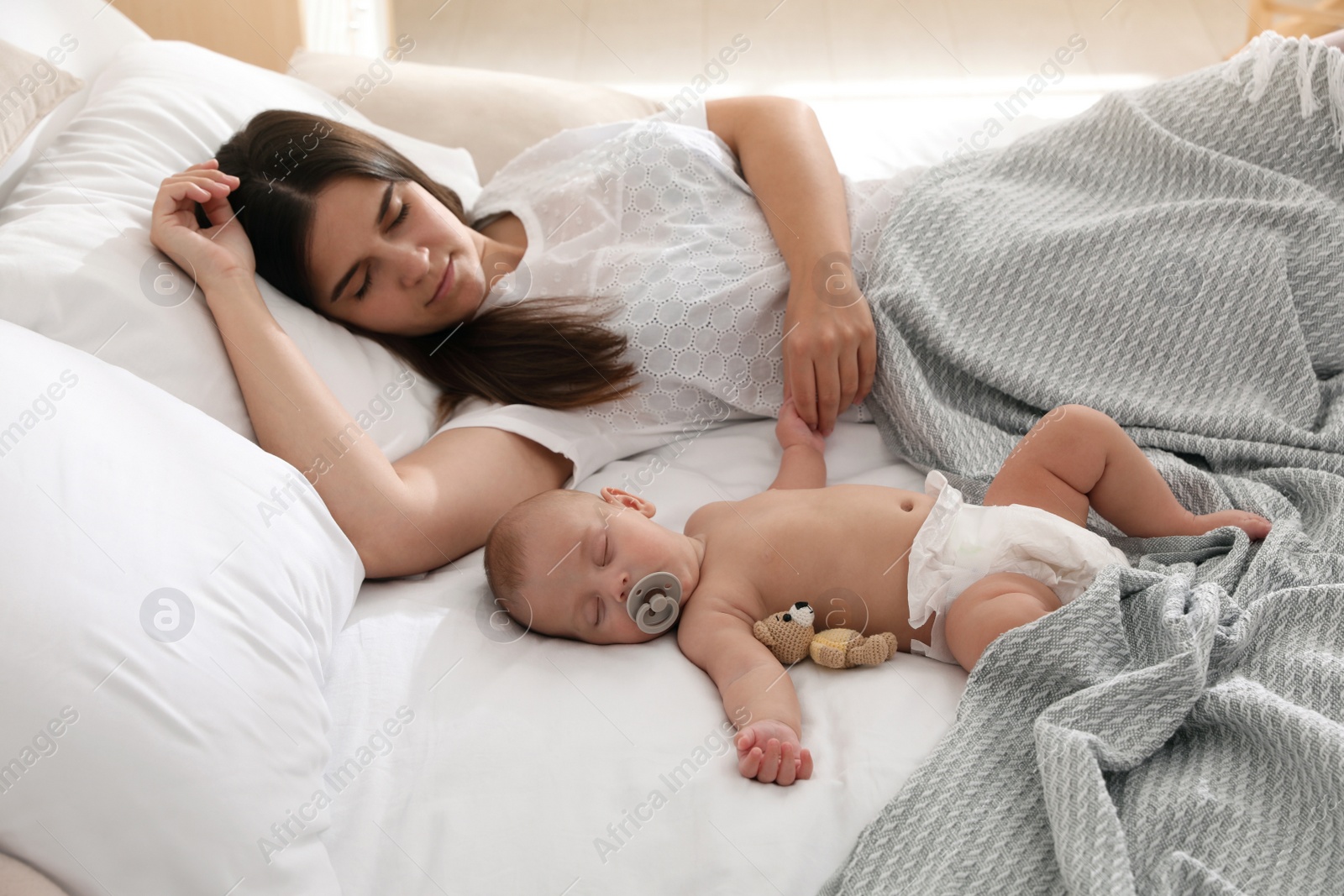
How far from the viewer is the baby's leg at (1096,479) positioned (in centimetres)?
101

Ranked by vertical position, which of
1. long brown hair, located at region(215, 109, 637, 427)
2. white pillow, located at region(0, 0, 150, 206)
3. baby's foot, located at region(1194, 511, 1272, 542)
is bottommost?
baby's foot, located at region(1194, 511, 1272, 542)

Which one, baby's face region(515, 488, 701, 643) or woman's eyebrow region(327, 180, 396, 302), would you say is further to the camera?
woman's eyebrow region(327, 180, 396, 302)

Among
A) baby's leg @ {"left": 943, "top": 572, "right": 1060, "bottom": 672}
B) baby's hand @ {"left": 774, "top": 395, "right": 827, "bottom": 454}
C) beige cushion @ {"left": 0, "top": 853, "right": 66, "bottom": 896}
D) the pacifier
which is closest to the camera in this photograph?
beige cushion @ {"left": 0, "top": 853, "right": 66, "bottom": 896}

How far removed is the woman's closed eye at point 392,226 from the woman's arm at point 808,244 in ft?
1.60

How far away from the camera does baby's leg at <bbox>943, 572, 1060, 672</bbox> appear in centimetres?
89

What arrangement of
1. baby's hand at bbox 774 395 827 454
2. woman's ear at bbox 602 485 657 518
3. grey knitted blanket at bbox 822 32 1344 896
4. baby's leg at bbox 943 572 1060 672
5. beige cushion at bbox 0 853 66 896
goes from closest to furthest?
beige cushion at bbox 0 853 66 896 < grey knitted blanket at bbox 822 32 1344 896 < baby's leg at bbox 943 572 1060 672 < woman's ear at bbox 602 485 657 518 < baby's hand at bbox 774 395 827 454

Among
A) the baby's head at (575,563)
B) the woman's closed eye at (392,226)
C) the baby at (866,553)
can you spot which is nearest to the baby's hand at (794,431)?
the baby at (866,553)

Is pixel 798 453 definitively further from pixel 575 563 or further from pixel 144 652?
pixel 144 652

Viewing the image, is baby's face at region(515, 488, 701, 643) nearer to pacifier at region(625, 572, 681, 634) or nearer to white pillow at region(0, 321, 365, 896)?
pacifier at region(625, 572, 681, 634)

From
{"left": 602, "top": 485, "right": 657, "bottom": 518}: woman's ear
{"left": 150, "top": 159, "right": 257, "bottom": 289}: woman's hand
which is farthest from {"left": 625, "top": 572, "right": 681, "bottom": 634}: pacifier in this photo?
{"left": 150, "top": 159, "right": 257, "bottom": 289}: woman's hand

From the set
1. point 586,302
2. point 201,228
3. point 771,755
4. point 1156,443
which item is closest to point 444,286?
point 586,302

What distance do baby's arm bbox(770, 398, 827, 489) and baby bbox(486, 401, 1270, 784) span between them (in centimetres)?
7

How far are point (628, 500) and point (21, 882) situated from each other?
661 mm

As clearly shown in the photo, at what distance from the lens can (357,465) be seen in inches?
39.4
